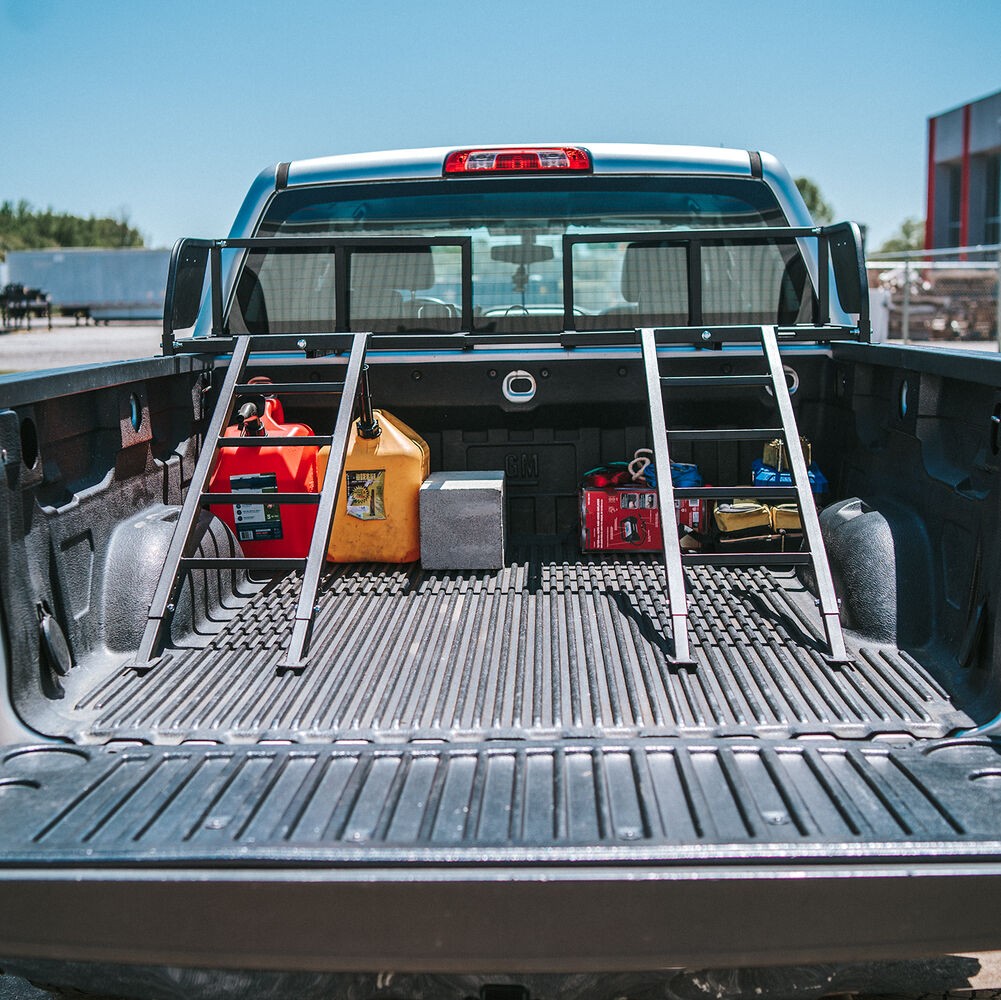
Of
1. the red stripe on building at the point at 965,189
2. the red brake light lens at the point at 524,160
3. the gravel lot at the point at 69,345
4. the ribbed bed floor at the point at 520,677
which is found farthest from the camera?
the red stripe on building at the point at 965,189

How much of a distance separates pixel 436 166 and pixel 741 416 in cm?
161

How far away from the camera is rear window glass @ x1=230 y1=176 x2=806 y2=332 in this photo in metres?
4.25

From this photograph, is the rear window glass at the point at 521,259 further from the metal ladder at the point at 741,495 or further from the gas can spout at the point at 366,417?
the metal ladder at the point at 741,495

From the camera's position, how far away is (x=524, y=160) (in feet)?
13.7

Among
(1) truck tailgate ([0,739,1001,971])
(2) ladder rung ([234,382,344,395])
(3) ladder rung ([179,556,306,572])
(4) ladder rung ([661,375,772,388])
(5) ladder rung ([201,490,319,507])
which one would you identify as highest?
(4) ladder rung ([661,375,772,388])

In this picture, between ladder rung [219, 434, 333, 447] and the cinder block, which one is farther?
the cinder block

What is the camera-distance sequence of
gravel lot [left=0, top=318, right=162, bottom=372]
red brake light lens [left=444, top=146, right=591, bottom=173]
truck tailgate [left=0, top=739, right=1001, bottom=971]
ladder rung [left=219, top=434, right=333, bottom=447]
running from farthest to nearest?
gravel lot [left=0, top=318, right=162, bottom=372] < red brake light lens [left=444, top=146, right=591, bottom=173] < ladder rung [left=219, top=434, right=333, bottom=447] < truck tailgate [left=0, top=739, right=1001, bottom=971]

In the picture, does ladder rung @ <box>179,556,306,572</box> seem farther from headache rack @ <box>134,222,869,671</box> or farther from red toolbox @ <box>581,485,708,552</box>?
red toolbox @ <box>581,485,708,552</box>

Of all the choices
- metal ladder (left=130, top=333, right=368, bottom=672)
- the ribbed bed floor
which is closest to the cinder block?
the ribbed bed floor

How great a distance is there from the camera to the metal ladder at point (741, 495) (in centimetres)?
295

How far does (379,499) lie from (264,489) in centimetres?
42

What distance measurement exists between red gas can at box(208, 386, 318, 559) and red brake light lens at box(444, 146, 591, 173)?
1301mm

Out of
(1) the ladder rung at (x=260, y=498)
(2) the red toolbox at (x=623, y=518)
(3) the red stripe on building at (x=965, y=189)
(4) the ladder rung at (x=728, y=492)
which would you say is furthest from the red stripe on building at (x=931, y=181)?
(1) the ladder rung at (x=260, y=498)

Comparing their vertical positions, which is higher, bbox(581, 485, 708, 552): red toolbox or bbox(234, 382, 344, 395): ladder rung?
bbox(234, 382, 344, 395): ladder rung
